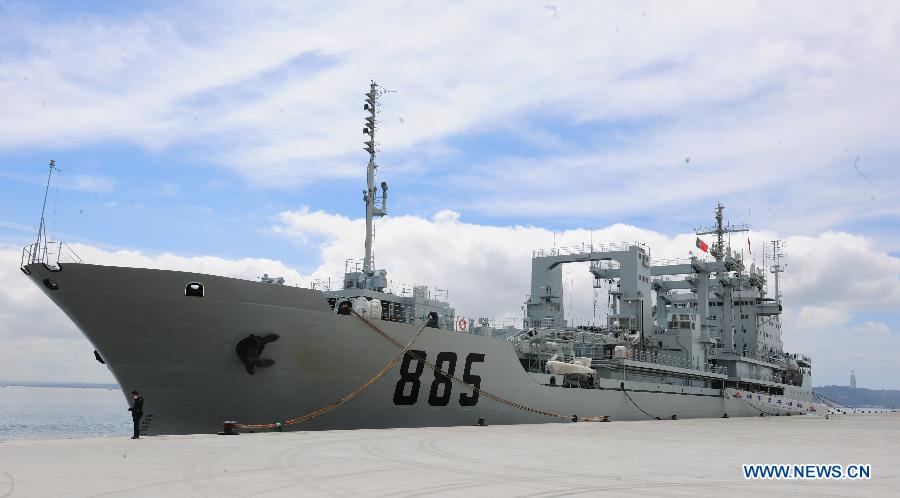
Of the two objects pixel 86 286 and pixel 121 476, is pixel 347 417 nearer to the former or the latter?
pixel 86 286

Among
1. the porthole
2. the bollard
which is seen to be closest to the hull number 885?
the bollard

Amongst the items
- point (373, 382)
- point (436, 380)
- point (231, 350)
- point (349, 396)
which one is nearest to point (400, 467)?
point (231, 350)

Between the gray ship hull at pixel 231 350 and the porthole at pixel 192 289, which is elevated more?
the porthole at pixel 192 289

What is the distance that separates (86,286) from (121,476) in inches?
341

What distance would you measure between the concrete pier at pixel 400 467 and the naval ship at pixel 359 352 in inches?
96.8

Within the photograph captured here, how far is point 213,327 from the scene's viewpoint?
1759cm

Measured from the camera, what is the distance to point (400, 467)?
10.8 m

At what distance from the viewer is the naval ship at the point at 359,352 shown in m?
17.2

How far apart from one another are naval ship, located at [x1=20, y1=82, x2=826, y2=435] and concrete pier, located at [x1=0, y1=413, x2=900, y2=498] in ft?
8.06

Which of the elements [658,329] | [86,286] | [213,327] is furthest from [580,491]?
[658,329]

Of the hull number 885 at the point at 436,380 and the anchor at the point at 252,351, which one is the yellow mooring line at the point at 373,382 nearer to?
the hull number 885 at the point at 436,380

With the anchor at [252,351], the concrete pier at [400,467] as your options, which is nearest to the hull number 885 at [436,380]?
the concrete pier at [400,467]

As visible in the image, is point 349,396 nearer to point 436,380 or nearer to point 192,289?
point 436,380

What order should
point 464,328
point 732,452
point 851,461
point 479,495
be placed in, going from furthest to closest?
point 464,328 < point 732,452 < point 851,461 < point 479,495
